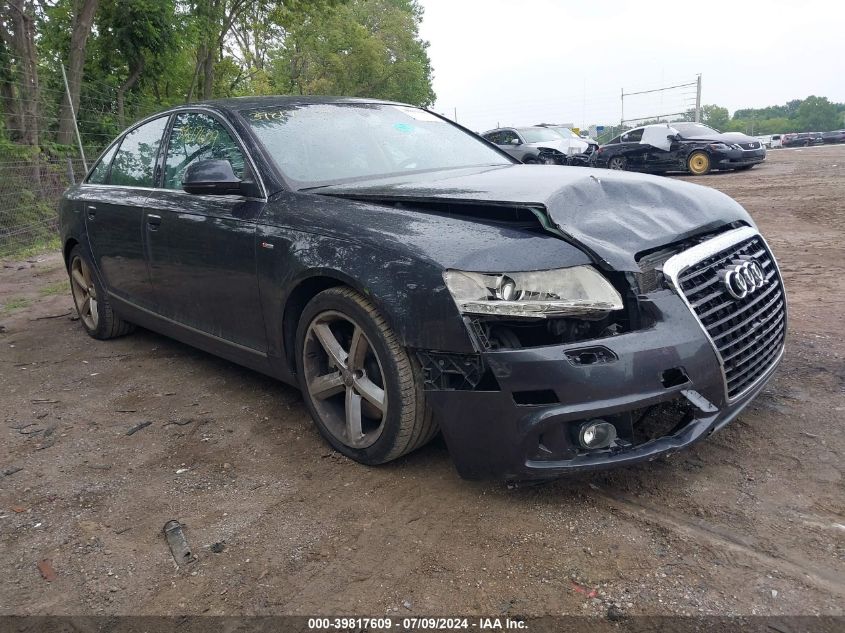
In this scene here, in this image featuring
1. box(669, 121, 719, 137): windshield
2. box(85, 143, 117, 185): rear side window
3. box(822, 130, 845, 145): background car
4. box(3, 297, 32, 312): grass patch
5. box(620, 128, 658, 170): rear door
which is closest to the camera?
box(85, 143, 117, 185): rear side window

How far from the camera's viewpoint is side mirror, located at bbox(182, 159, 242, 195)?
10.8ft

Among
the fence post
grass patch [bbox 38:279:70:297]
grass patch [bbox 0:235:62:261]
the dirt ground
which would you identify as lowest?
the dirt ground

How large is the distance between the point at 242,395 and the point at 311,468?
1114mm

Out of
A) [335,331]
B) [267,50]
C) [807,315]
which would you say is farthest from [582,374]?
[267,50]

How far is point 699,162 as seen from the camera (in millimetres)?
16906

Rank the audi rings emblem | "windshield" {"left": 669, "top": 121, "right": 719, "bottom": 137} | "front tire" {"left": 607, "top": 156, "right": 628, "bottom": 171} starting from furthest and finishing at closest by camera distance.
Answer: "front tire" {"left": 607, "top": 156, "right": 628, "bottom": 171} → "windshield" {"left": 669, "top": 121, "right": 719, "bottom": 137} → the audi rings emblem

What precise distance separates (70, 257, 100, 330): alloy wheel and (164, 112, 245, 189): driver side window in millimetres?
1483

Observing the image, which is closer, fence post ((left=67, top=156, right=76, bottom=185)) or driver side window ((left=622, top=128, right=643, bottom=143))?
fence post ((left=67, top=156, right=76, bottom=185))

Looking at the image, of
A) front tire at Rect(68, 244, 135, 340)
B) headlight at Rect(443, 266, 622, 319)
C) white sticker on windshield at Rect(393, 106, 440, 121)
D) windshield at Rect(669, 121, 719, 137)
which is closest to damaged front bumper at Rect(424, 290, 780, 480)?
headlight at Rect(443, 266, 622, 319)

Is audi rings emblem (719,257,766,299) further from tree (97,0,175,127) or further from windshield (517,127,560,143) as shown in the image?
windshield (517,127,560,143)

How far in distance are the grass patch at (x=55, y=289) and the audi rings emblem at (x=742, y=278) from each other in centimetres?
686

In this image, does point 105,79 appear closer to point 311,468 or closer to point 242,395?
point 242,395

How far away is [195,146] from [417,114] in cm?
138

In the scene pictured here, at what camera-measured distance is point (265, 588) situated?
2.26 metres
